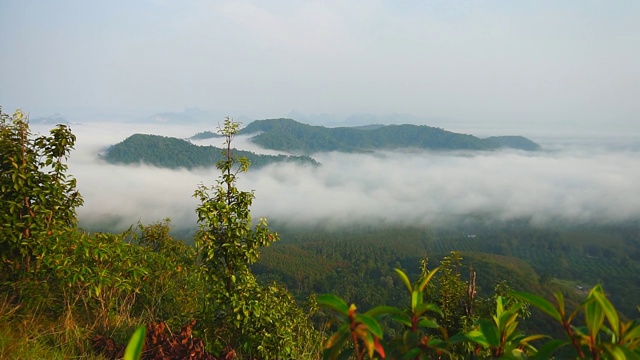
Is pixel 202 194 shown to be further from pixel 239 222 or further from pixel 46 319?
pixel 46 319

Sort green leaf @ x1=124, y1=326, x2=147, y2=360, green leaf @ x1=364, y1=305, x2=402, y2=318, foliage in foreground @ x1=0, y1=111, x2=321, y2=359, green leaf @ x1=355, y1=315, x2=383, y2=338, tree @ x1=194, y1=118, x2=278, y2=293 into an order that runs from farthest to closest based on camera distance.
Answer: tree @ x1=194, y1=118, x2=278, y2=293
foliage in foreground @ x1=0, y1=111, x2=321, y2=359
green leaf @ x1=364, y1=305, x2=402, y2=318
green leaf @ x1=355, y1=315, x2=383, y2=338
green leaf @ x1=124, y1=326, x2=147, y2=360

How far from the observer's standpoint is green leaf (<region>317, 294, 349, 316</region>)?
1358 mm

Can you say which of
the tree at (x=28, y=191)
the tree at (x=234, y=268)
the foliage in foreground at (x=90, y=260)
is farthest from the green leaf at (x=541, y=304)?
the tree at (x=28, y=191)

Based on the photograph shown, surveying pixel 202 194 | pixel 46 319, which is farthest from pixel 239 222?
pixel 46 319

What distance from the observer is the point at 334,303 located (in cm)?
139

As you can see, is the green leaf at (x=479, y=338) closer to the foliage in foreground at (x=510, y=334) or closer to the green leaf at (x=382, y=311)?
the foliage in foreground at (x=510, y=334)

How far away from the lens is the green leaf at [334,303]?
4.46 ft

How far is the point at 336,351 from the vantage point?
144cm

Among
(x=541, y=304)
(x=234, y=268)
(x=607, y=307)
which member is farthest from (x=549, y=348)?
(x=234, y=268)

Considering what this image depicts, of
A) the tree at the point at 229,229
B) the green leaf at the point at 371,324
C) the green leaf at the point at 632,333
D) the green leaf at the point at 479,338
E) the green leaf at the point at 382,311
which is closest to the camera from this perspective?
the green leaf at the point at 632,333

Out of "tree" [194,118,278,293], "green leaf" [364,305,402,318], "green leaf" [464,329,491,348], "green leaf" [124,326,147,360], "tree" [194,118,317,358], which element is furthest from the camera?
"tree" [194,118,278,293]

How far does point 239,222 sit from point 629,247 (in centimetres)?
21170

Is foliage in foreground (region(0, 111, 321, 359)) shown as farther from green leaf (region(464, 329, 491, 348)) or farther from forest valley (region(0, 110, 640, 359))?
green leaf (region(464, 329, 491, 348))

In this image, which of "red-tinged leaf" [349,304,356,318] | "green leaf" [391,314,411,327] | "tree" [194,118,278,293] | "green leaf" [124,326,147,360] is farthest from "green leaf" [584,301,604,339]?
"tree" [194,118,278,293]
